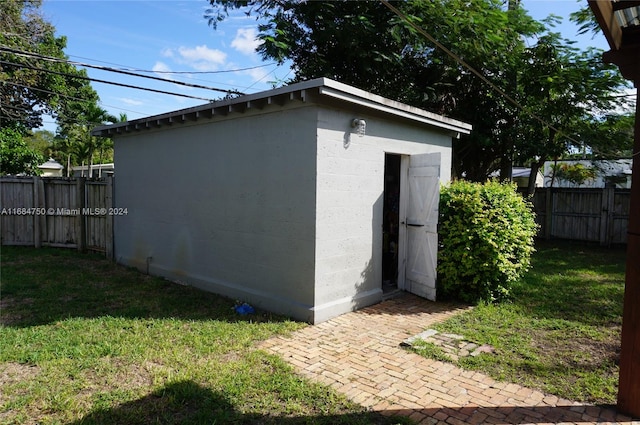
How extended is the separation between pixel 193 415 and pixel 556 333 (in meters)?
4.40

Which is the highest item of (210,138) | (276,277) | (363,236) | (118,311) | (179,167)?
(210,138)

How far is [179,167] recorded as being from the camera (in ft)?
23.9

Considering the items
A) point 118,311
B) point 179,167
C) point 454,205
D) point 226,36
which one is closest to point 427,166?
point 454,205

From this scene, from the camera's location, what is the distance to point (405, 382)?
12.1ft

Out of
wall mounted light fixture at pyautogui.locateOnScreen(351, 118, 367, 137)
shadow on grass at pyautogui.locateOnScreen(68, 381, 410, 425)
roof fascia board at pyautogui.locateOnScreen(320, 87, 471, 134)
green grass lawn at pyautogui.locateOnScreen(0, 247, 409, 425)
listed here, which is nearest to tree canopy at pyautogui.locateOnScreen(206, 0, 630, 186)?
roof fascia board at pyautogui.locateOnScreen(320, 87, 471, 134)

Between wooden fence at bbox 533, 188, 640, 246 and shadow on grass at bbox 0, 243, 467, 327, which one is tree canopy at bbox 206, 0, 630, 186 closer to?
wooden fence at bbox 533, 188, 640, 246

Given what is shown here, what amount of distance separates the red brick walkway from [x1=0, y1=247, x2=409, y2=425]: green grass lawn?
241 millimetres

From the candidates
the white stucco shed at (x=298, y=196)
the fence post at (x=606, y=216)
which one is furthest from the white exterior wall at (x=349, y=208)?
the fence post at (x=606, y=216)

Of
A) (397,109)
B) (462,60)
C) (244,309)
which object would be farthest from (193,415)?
(462,60)

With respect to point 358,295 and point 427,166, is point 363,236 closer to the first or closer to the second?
point 358,295

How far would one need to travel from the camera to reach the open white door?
6156mm

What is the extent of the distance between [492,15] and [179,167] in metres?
8.22

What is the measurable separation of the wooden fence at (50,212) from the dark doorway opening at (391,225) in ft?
23.1

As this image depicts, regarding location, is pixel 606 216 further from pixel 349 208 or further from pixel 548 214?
pixel 349 208
